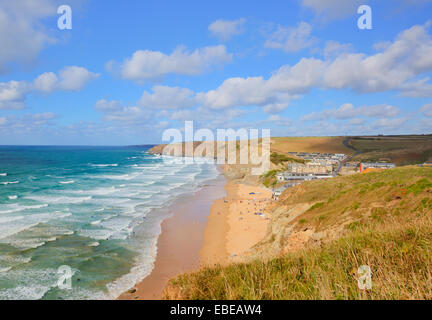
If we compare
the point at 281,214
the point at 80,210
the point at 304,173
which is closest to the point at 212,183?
the point at 304,173

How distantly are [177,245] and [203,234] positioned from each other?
4660mm

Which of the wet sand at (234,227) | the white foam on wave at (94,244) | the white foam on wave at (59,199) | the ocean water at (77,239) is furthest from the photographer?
the white foam on wave at (59,199)

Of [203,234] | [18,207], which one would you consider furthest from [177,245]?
[18,207]

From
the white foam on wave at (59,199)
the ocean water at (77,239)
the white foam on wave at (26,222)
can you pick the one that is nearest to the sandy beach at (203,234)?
the ocean water at (77,239)

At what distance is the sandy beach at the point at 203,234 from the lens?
20.6 meters

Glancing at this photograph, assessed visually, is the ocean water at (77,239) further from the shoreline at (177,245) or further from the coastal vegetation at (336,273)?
the coastal vegetation at (336,273)

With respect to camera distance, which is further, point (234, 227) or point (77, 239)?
point (234, 227)

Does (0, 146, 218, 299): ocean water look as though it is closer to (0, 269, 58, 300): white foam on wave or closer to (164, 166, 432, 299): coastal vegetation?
(0, 269, 58, 300): white foam on wave

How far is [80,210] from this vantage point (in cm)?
3719

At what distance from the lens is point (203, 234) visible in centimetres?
3111

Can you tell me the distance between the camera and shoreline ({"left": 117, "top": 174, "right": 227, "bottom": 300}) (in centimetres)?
1845
